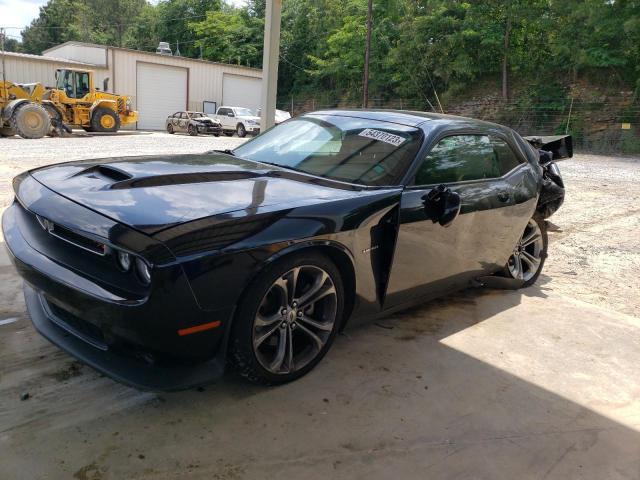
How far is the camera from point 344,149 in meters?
3.54

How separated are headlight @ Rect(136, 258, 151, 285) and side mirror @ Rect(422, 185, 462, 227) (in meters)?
1.73

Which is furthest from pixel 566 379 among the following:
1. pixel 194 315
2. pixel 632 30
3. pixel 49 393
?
pixel 632 30

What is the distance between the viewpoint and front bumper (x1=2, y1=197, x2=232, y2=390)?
215cm

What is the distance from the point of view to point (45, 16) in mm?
75688

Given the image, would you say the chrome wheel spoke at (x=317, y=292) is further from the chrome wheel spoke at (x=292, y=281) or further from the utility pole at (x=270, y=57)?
the utility pole at (x=270, y=57)

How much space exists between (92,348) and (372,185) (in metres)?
1.71

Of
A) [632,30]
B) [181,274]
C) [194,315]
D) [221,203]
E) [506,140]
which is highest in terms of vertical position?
[632,30]

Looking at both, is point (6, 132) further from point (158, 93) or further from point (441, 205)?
point (441, 205)

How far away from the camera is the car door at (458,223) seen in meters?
3.20

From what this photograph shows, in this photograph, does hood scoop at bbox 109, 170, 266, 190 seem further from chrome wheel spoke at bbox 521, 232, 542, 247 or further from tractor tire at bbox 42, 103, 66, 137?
tractor tire at bbox 42, 103, 66, 137

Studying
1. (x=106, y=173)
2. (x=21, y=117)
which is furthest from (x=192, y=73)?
(x=106, y=173)

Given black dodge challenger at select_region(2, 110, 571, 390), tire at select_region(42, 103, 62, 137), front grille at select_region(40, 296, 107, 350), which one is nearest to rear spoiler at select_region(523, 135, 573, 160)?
black dodge challenger at select_region(2, 110, 571, 390)

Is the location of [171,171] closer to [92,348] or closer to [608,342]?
[92,348]

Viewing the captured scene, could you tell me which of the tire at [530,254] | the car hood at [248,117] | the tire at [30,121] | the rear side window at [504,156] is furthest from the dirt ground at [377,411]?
the car hood at [248,117]
